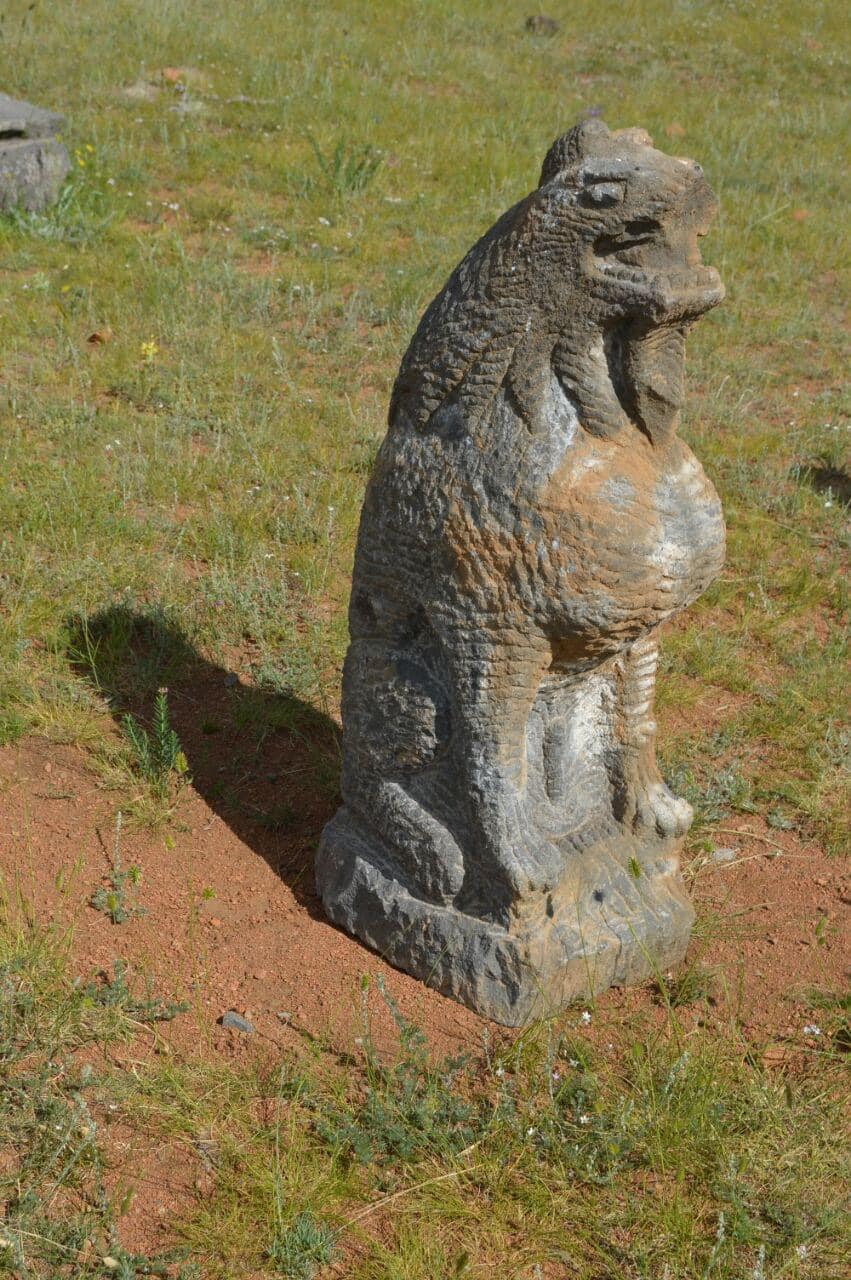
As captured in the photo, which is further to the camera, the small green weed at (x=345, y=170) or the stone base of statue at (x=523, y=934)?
the small green weed at (x=345, y=170)

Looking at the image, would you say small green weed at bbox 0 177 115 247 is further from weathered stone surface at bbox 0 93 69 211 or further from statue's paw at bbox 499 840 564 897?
statue's paw at bbox 499 840 564 897

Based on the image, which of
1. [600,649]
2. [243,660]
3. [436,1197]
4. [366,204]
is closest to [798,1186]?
[436,1197]

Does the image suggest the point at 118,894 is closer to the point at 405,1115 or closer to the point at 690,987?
the point at 405,1115

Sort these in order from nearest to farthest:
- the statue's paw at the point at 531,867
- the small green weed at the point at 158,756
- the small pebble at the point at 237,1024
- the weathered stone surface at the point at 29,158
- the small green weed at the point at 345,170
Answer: the statue's paw at the point at 531,867, the small pebble at the point at 237,1024, the small green weed at the point at 158,756, the weathered stone surface at the point at 29,158, the small green weed at the point at 345,170

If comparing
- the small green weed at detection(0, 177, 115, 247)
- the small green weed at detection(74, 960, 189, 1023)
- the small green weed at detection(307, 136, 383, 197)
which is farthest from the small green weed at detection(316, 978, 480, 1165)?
the small green weed at detection(307, 136, 383, 197)

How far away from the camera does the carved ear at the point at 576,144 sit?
102 inches

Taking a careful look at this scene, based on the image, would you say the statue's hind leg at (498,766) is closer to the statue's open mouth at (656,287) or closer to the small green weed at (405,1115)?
the small green weed at (405,1115)

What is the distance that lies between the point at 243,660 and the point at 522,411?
89.8 inches

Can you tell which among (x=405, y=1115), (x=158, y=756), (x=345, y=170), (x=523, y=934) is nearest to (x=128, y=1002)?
(x=405, y=1115)

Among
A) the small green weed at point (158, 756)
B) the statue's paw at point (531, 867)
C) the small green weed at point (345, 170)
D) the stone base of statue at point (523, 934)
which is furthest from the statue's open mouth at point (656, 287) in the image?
the small green weed at point (345, 170)

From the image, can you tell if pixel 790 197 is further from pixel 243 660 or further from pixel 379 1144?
pixel 379 1144

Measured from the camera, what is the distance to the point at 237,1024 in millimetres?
3057

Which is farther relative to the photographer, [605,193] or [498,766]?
[498,766]

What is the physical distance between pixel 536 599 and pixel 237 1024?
1.30 meters
